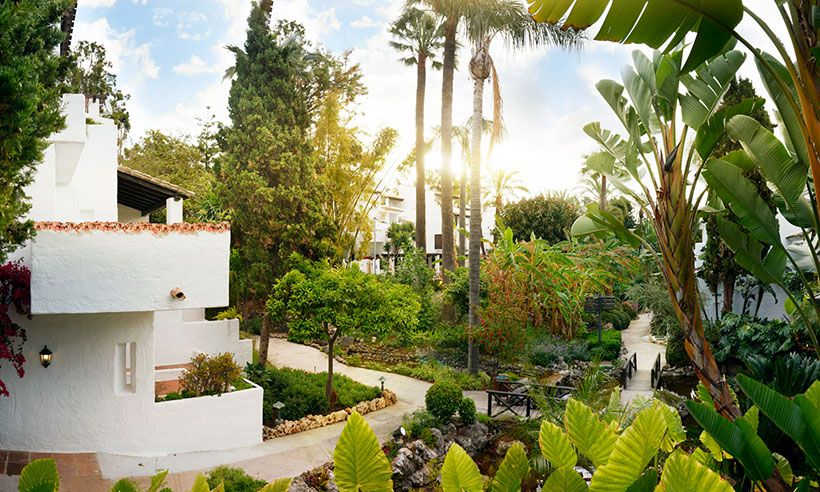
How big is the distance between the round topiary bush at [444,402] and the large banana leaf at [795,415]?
10295mm

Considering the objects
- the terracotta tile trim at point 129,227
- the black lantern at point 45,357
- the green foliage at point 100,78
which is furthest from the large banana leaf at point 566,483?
the green foliage at point 100,78

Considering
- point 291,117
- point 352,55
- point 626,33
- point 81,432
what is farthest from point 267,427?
point 352,55

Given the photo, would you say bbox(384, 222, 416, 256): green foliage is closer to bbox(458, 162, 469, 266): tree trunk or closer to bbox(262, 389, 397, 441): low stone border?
bbox(458, 162, 469, 266): tree trunk

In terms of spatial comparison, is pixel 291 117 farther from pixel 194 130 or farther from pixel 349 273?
pixel 194 130

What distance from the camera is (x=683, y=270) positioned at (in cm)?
653

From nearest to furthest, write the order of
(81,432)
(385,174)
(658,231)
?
(658,231)
(81,432)
(385,174)

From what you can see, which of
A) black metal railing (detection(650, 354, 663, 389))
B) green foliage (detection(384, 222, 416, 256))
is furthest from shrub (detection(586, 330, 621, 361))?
green foliage (detection(384, 222, 416, 256))

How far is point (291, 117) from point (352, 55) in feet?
38.4

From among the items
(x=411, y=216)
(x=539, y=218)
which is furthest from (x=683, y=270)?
(x=411, y=216)

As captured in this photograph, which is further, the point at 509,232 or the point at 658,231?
the point at 509,232

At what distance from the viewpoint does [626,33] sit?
166 inches

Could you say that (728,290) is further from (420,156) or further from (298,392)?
(420,156)

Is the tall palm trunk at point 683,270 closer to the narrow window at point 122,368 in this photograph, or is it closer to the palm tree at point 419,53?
the narrow window at point 122,368

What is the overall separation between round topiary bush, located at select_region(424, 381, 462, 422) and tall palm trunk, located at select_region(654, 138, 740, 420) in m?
7.17
